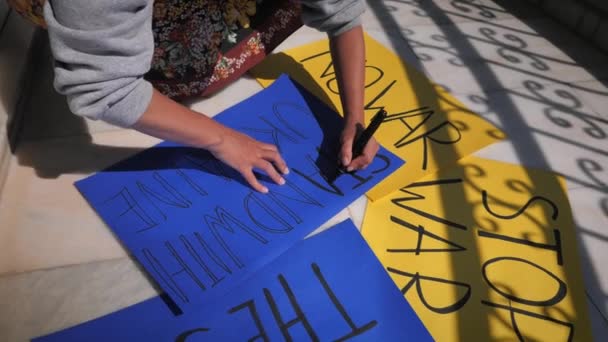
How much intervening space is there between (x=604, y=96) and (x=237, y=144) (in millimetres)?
820

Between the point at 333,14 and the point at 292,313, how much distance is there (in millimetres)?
467

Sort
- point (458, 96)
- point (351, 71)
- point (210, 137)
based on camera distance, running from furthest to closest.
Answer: point (458, 96)
point (351, 71)
point (210, 137)

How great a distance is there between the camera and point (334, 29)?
0.71 meters

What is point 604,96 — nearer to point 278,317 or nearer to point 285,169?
point 285,169

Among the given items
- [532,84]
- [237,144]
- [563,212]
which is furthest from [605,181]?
[237,144]

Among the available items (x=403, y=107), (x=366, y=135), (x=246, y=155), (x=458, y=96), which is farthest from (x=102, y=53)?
(x=458, y=96)

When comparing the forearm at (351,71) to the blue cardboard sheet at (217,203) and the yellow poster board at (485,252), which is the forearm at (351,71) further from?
the yellow poster board at (485,252)

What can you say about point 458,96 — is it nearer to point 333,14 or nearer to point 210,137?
point 333,14

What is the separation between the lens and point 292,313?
20.3 inches

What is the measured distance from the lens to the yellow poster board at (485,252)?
531mm

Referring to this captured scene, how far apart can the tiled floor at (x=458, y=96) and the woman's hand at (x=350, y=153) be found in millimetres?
62

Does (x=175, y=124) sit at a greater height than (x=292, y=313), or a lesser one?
greater

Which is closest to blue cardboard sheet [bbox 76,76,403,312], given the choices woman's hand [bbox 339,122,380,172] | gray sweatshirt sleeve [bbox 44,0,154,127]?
woman's hand [bbox 339,122,380,172]

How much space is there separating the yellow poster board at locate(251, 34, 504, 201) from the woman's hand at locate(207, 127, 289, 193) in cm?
16
